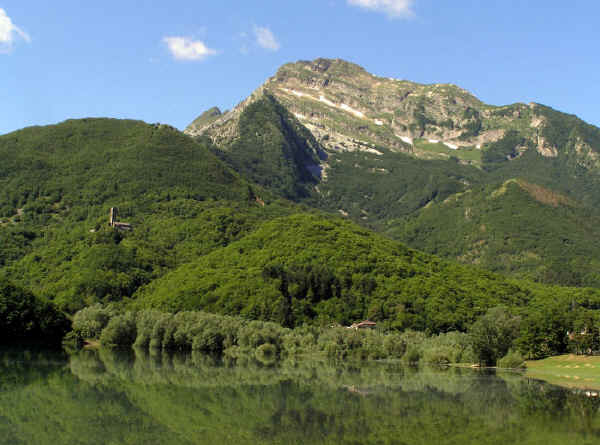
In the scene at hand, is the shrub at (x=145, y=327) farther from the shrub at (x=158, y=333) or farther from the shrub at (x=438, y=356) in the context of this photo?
the shrub at (x=438, y=356)

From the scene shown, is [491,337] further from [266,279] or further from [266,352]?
[266,279]

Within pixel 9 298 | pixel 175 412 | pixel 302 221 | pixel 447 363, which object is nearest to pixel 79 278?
pixel 9 298

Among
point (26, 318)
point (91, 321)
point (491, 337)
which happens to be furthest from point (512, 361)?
point (26, 318)

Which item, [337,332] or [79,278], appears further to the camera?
[79,278]

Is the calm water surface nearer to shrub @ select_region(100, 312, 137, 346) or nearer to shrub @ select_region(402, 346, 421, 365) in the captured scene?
shrub @ select_region(402, 346, 421, 365)

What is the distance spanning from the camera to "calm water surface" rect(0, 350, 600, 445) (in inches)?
1430

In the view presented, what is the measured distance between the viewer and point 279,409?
45438 millimetres

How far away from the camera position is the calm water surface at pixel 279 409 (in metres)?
36.3

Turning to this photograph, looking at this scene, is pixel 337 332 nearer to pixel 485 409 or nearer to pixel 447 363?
pixel 447 363

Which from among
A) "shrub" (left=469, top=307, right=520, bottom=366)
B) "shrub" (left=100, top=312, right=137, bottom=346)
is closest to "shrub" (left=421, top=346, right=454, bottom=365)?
"shrub" (left=469, top=307, right=520, bottom=366)

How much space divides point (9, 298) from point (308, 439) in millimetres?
90652

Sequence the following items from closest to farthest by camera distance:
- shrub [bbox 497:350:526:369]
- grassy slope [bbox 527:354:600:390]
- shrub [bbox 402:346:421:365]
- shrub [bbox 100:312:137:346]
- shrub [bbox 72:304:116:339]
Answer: grassy slope [bbox 527:354:600:390]
shrub [bbox 497:350:526:369]
shrub [bbox 402:346:421:365]
shrub [bbox 100:312:137:346]
shrub [bbox 72:304:116:339]

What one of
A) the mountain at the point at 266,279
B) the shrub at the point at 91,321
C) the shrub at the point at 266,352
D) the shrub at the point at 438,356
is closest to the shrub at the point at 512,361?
the shrub at the point at 438,356

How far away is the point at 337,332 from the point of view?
390 feet
